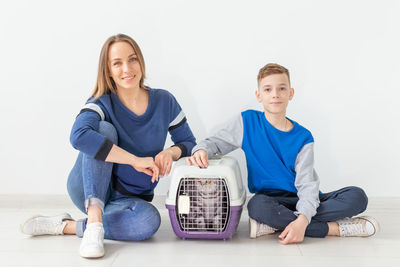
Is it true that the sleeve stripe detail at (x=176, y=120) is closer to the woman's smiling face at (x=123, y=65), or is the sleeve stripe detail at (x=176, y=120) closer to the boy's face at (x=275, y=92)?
the woman's smiling face at (x=123, y=65)

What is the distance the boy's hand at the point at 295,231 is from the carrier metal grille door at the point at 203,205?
0.69 feet

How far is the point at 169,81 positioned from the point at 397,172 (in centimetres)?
110

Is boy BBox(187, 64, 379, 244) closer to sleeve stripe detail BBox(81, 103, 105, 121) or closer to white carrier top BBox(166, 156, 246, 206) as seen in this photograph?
white carrier top BBox(166, 156, 246, 206)

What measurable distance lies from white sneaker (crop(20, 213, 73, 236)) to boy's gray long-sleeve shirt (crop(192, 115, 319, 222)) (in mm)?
572

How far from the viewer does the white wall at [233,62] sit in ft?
6.89

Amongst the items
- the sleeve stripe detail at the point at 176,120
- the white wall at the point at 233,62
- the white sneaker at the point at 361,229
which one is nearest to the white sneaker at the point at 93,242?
the sleeve stripe detail at the point at 176,120

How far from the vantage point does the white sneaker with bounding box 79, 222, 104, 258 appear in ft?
4.98

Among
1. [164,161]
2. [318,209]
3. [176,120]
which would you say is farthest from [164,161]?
[318,209]

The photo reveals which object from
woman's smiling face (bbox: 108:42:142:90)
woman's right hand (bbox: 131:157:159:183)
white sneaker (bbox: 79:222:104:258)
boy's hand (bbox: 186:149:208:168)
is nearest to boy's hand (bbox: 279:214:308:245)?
boy's hand (bbox: 186:149:208:168)

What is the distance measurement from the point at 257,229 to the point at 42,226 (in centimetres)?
79

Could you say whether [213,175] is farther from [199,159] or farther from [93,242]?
[93,242]

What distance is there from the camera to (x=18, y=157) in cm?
226

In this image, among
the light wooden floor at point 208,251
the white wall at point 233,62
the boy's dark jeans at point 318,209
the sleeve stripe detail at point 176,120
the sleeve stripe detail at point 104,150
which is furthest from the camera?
the white wall at point 233,62

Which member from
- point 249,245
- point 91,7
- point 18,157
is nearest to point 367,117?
point 249,245
